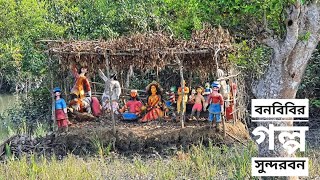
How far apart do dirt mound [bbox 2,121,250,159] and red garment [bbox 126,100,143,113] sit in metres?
0.88

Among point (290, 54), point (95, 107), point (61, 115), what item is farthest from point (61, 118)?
point (290, 54)

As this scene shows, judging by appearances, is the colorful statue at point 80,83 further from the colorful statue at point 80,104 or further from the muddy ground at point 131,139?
the muddy ground at point 131,139

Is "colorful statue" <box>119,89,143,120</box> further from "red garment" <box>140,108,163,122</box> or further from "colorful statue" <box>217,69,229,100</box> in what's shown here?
"colorful statue" <box>217,69,229,100</box>

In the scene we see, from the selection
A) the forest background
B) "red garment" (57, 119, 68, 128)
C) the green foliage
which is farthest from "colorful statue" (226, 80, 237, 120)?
the green foliage

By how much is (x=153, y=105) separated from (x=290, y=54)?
15.4ft

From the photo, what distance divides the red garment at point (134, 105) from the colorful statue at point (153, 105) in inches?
8.2

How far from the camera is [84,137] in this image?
10.1 m

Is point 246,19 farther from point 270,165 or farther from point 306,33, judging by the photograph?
point 270,165

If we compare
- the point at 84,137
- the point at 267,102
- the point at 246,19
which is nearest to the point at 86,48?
the point at 84,137

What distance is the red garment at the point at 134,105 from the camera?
36.4 feet

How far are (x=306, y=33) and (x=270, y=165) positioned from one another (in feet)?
6.38

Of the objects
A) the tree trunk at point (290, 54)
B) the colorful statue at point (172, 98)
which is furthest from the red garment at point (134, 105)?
the tree trunk at point (290, 54)

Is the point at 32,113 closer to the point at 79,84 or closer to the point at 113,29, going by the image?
→ the point at 113,29

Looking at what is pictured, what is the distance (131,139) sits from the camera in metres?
9.95
